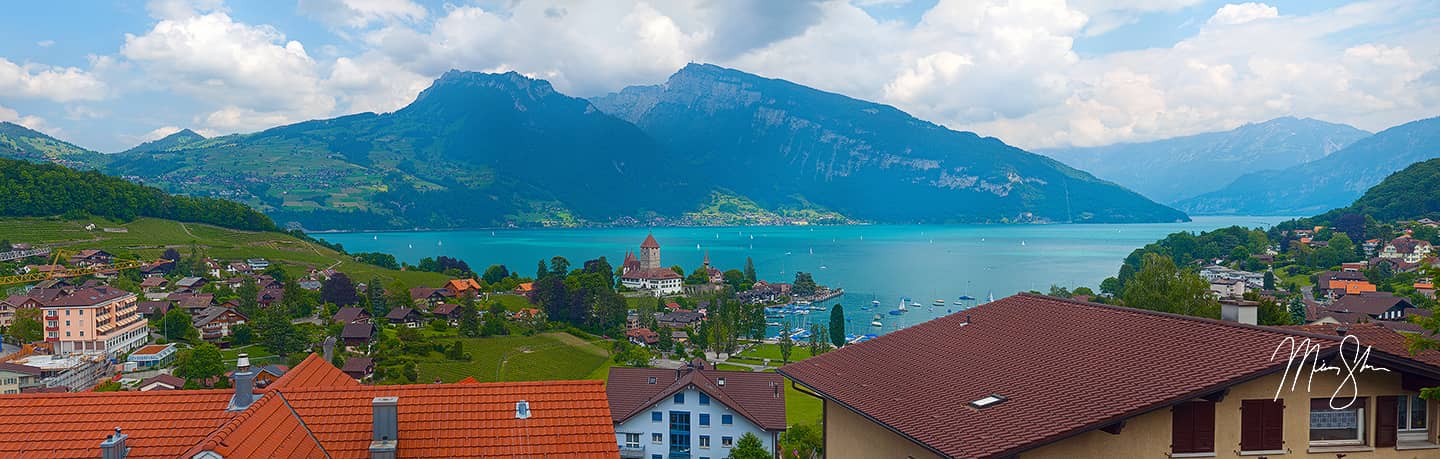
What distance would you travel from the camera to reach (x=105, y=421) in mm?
8547

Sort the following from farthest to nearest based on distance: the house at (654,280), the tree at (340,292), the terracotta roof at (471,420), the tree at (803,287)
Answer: the house at (654,280) → the tree at (803,287) → the tree at (340,292) → the terracotta roof at (471,420)

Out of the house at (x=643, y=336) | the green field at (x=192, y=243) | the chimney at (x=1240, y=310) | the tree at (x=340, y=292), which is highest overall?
the chimney at (x=1240, y=310)

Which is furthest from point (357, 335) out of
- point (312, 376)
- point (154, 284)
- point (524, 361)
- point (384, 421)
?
point (384, 421)

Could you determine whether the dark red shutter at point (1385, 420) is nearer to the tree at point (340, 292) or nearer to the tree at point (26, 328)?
the tree at point (26, 328)

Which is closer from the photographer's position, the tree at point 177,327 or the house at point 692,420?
the house at point 692,420

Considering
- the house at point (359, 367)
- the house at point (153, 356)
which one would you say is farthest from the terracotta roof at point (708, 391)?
the house at point (153, 356)

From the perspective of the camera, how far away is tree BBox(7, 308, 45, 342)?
1962 inches

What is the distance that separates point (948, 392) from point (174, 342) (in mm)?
56986

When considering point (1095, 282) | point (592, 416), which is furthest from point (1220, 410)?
point (1095, 282)

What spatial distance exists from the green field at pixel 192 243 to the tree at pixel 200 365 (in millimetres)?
42916

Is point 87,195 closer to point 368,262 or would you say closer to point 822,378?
point 368,262

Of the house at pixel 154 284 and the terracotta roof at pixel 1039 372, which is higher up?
the terracotta roof at pixel 1039 372

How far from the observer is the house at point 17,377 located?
3812 cm

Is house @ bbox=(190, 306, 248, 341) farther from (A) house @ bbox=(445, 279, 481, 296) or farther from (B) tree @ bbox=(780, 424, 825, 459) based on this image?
(B) tree @ bbox=(780, 424, 825, 459)
